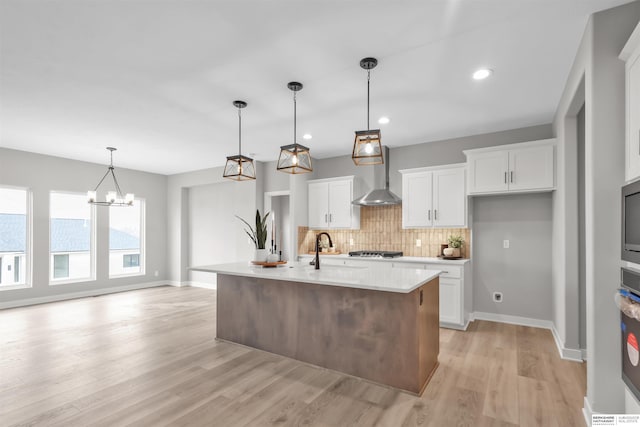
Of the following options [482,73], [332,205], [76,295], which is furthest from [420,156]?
[76,295]

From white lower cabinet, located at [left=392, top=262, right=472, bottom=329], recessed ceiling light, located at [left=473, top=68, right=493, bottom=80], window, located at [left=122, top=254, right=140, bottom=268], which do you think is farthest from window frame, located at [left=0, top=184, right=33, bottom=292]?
recessed ceiling light, located at [left=473, top=68, right=493, bottom=80]

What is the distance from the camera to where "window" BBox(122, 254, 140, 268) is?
295 inches

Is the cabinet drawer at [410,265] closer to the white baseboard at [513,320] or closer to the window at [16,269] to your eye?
the white baseboard at [513,320]

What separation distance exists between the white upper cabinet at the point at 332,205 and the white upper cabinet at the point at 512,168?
1.91 metres

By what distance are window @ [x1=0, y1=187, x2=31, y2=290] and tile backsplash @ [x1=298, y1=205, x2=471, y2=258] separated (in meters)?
4.91

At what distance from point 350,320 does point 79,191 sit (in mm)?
6438

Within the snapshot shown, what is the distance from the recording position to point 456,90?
3.37 metres

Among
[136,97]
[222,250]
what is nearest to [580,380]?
[136,97]

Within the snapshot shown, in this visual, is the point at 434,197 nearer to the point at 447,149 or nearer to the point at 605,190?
the point at 447,149

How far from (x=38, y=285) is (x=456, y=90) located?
746 centimetres

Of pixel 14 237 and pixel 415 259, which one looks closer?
pixel 415 259

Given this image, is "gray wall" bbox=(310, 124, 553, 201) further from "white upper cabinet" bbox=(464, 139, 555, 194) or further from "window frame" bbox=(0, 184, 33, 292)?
"window frame" bbox=(0, 184, 33, 292)

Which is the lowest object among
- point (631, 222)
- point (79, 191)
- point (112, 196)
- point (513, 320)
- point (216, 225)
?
point (513, 320)

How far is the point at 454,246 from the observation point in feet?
15.7
